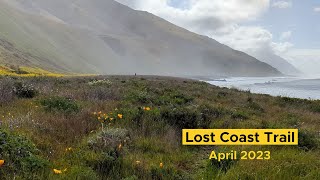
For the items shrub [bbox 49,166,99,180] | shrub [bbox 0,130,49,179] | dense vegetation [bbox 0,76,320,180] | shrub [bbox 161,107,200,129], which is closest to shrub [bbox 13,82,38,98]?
dense vegetation [bbox 0,76,320,180]

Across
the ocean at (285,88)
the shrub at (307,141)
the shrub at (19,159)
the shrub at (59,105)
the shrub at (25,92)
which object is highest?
the shrub at (25,92)

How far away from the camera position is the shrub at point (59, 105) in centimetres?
827

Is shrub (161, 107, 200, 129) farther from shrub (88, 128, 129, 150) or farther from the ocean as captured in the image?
the ocean

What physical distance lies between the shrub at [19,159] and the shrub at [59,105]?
11.0ft

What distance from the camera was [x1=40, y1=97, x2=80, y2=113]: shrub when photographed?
8266 mm

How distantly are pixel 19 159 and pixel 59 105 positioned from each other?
4.64 m

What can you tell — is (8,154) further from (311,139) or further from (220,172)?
(311,139)

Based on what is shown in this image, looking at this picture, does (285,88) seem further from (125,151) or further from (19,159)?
(19,159)

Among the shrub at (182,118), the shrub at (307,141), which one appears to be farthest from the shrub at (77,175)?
the shrub at (307,141)

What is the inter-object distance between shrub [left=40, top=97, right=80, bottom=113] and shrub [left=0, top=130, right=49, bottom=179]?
334 centimetres

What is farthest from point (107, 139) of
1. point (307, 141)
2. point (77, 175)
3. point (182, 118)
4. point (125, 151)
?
point (307, 141)

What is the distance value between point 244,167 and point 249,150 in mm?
998

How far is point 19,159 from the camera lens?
14.3 feet

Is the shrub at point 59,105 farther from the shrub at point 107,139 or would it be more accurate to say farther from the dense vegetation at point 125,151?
the shrub at point 107,139
